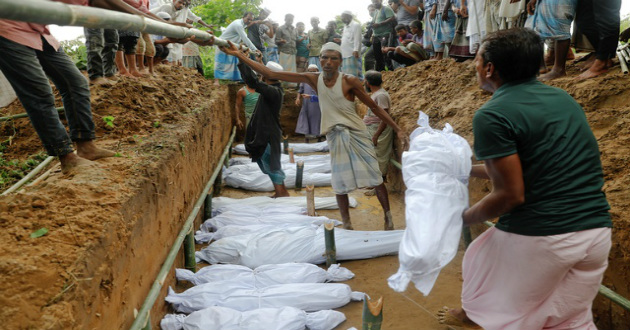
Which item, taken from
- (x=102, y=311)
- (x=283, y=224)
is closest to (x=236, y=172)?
(x=283, y=224)

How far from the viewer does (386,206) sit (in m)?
5.73

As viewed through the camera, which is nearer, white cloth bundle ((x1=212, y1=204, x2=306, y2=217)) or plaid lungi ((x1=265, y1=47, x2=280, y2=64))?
white cloth bundle ((x1=212, y1=204, x2=306, y2=217))

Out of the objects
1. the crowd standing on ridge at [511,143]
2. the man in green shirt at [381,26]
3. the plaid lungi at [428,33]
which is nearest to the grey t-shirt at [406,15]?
the man in green shirt at [381,26]

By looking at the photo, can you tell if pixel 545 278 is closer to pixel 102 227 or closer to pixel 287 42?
pixel 102 227

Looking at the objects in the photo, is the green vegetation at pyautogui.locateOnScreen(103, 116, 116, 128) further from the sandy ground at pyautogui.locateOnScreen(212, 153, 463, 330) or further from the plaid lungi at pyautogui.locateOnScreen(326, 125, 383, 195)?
the sandy ground at pyautogui.locateOnScreen(212, 153, 463, 330)

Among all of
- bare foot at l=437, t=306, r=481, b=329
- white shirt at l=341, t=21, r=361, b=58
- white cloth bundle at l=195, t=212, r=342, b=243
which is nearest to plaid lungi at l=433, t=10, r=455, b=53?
white shirt at l=341, t=21, r=361, b=58

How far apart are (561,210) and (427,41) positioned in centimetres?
774

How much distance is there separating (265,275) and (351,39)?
8134mm

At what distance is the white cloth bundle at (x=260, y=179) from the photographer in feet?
28.1

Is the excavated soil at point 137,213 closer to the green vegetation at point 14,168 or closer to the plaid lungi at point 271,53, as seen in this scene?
the green vegetation at point 14,168

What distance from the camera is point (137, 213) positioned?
309 centimetres

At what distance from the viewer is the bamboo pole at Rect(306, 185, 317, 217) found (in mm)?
6305

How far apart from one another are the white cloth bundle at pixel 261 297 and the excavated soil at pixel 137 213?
19cm

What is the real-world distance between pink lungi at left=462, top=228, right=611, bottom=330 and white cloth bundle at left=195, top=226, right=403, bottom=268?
2.76 metres
